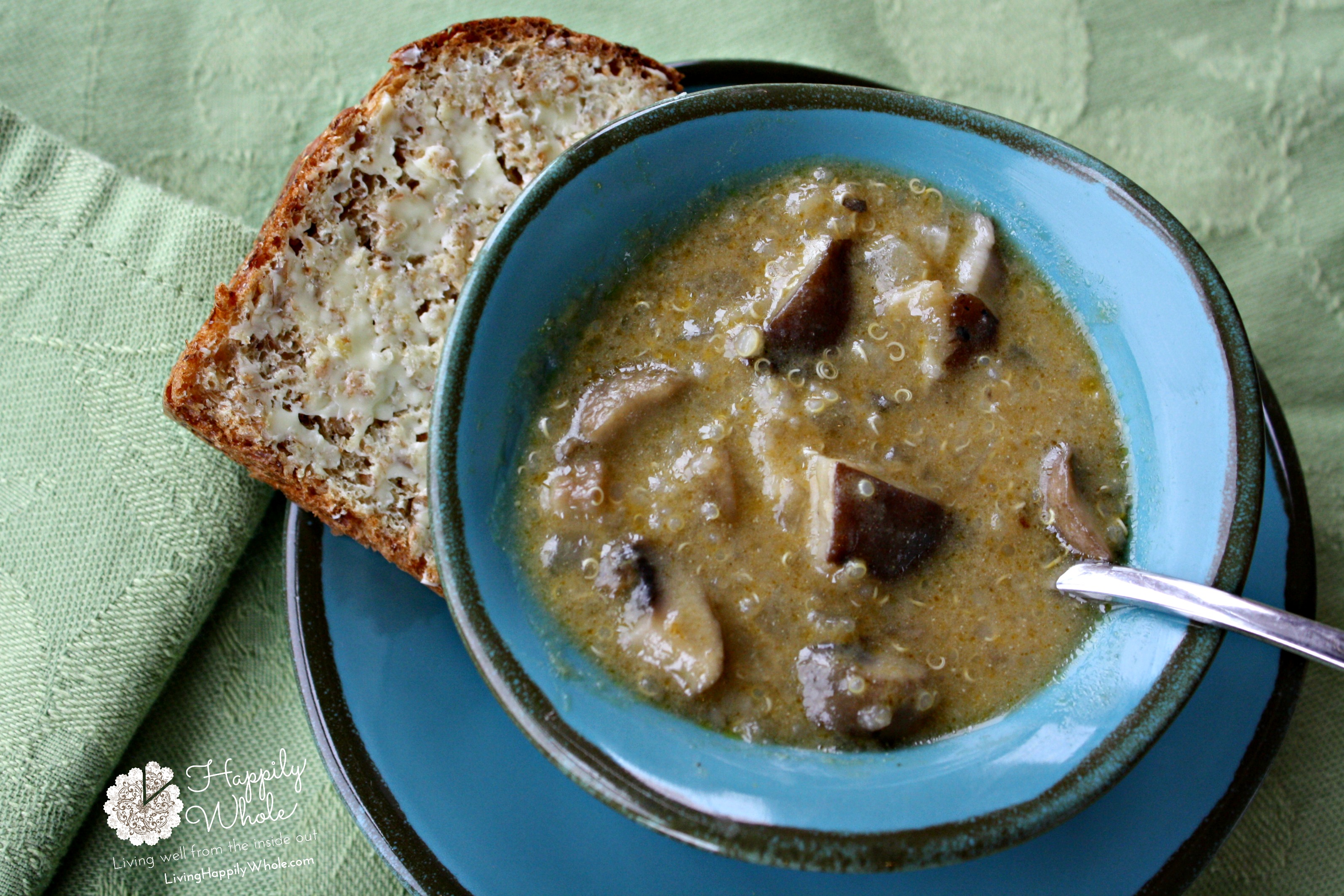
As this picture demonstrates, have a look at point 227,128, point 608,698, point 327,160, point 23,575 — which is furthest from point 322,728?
point 227,128

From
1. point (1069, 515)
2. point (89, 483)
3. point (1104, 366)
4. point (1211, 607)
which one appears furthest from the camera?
→ point (89, 483)

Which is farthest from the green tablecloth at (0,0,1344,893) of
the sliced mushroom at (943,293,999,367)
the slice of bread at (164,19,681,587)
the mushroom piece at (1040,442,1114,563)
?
the sliced mushroom at (943,293,999,367)

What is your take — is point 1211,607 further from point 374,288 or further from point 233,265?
point 233,265

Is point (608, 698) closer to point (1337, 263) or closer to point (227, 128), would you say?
point (227, 128)

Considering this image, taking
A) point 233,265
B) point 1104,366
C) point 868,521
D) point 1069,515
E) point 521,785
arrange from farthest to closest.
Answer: point 233,265
point 521,785
point 1104,366
point 1069,515
point 868,521

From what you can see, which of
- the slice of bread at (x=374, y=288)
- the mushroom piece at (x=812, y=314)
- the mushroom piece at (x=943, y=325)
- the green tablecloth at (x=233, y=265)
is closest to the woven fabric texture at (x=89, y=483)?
the green tablecloth at (x=233, y=265)

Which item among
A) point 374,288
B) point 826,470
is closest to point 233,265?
point 374,288
